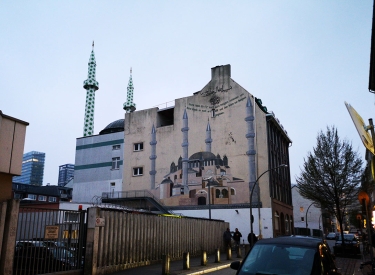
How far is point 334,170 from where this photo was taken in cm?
2567

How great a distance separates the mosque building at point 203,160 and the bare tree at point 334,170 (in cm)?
765

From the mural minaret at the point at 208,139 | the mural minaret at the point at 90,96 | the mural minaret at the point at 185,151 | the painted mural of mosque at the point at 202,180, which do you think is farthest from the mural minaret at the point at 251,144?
the mural minaret at the point at 90,96

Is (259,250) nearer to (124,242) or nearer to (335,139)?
(124,242)

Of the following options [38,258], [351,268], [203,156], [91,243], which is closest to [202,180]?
[203,156]

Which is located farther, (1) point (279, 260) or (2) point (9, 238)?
(2) point (9, 238)

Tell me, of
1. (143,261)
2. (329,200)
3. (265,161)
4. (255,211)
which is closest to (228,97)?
(265,161)

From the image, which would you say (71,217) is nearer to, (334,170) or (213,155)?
(334,170)

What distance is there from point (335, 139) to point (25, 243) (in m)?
22.7

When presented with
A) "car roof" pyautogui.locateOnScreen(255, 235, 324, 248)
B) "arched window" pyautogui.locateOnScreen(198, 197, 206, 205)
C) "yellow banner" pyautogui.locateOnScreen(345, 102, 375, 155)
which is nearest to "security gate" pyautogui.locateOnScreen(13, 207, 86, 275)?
"car roof" pyautogui.locateOnScreen(255, 235, 324, 248)

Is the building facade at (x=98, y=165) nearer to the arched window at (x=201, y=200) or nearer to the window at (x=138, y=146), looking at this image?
the window at (x=138, y=146)

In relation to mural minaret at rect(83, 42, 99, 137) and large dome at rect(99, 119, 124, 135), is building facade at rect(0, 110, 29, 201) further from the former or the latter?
mural minaret at rect(83, 42, 99, 137)

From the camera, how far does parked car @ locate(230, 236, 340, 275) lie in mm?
6211

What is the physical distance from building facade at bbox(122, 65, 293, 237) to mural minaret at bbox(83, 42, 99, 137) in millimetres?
22695

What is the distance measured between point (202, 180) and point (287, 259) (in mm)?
30909
